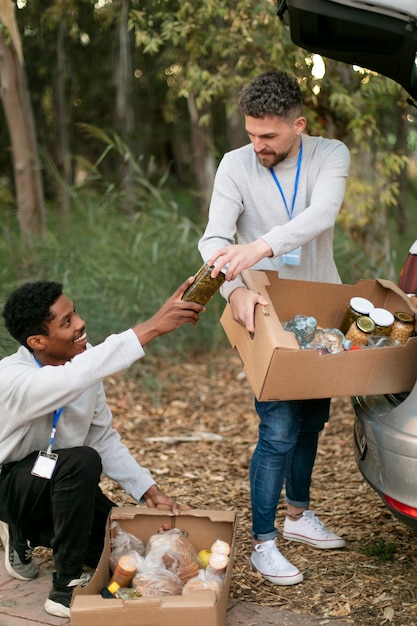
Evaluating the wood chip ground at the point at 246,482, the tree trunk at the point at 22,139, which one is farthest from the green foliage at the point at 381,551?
the tree trunk at the point at 22,139

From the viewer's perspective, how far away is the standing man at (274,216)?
10.5ft

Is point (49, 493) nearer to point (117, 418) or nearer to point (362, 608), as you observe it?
point (362, 608)

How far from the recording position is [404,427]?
2.87m

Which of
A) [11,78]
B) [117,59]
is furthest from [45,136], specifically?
[11,78]

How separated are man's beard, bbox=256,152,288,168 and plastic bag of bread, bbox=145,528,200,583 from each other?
1.56 meters

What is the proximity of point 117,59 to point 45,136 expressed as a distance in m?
3.57

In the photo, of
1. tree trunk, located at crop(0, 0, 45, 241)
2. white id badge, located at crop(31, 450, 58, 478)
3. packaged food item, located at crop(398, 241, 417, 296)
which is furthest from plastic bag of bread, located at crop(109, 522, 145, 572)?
tree trunk, located at crop(0, 0, 45, 241)

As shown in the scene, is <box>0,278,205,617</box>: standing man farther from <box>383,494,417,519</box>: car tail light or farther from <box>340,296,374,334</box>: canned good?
<box>383,494,417,519</box>: car tail light

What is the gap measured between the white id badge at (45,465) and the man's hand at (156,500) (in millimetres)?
515

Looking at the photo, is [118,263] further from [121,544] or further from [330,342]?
[330,342]

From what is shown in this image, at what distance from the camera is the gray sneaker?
3.39 metres

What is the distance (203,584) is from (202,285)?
3.62ft

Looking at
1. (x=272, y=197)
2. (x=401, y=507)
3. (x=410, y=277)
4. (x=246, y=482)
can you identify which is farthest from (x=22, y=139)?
(x=401, y=507)

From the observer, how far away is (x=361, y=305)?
3.28 m
